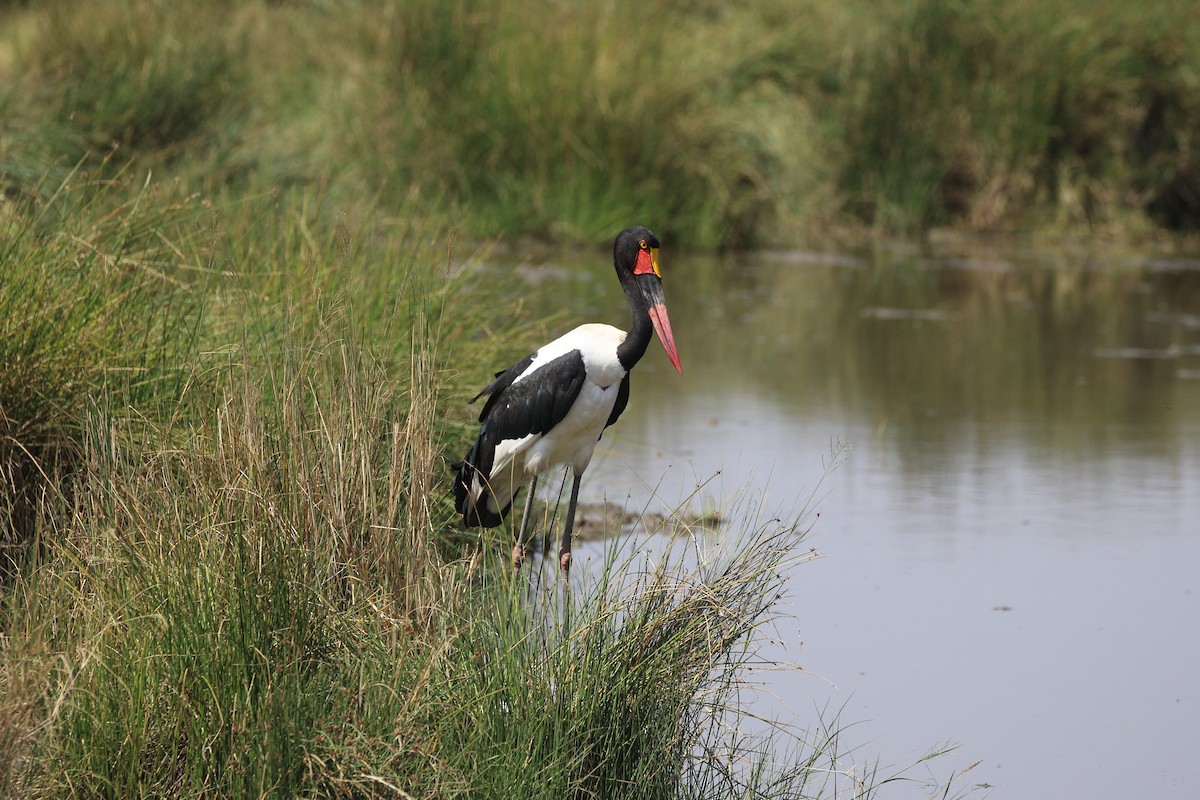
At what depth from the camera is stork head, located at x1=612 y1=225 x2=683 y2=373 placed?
207 inches

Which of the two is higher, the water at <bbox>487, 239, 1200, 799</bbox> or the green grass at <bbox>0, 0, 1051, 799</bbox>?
the green grass at <bbox>0, 0, 1051, 799</bbox>

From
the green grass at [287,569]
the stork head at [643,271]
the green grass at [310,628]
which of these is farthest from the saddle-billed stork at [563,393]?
the green grass at [310,628]

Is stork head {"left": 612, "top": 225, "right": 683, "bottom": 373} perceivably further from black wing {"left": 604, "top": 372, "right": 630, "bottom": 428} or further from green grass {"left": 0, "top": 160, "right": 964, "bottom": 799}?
green grass {"left": 0, "top": 160, "right": 964, "bottom": 799}

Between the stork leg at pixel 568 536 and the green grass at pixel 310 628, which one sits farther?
the stork leg at pixel 568 536

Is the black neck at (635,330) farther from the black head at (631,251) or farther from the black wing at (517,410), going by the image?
the black wing at (517,410)

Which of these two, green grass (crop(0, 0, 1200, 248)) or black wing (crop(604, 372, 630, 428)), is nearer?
black wing (crop(604, 372, 630, 428))

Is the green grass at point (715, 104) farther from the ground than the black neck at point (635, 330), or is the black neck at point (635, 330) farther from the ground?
the green grass at point (715, 104)

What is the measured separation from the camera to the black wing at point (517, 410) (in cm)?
524

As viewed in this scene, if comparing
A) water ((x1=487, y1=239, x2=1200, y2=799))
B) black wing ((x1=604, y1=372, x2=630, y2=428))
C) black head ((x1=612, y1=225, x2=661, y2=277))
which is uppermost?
black head ((x1=612, y1=225, x2=661, y2=277))

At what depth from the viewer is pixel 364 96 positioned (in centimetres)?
1491

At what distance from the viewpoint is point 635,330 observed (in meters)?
5.22

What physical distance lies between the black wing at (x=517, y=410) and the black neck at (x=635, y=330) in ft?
0.41

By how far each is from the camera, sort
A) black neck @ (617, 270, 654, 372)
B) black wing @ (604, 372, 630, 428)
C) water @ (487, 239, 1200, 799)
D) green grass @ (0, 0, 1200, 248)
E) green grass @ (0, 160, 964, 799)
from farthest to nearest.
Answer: green grass @ (0, 0, 1200, 248) < black wing @ (604, 372, 630, 428) < black neck @ (617, 270, 654, 372) < water @ (487, 239, 1200, 799) < green grass @ (0, 160, 964, 799)

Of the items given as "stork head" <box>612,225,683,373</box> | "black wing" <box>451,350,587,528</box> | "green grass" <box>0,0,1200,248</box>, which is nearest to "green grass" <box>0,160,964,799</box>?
"black wing" <box>451,350,587,528</box>
